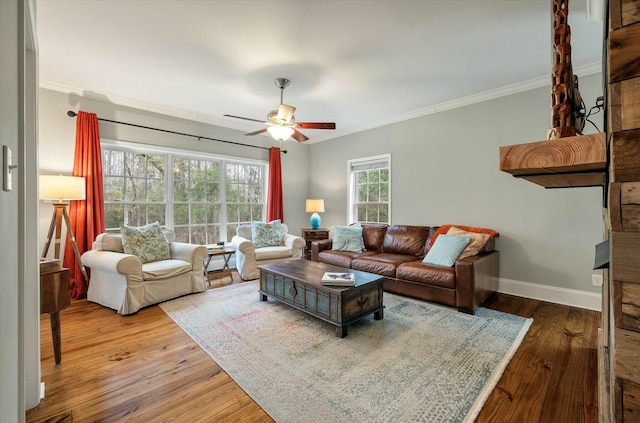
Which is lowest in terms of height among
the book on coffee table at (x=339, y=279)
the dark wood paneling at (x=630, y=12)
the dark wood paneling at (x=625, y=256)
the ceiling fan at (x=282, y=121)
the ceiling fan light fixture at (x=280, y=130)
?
the book on coffee table at (x=339, y=279)

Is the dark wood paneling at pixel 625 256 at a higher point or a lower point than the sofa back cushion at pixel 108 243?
higher

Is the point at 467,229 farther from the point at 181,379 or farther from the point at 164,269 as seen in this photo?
the point at 164,269

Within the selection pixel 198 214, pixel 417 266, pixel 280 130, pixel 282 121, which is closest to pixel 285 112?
pixel 282 121

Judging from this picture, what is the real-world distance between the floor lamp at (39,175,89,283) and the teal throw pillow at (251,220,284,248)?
86.8 inches

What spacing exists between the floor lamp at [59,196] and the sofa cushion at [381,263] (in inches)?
134

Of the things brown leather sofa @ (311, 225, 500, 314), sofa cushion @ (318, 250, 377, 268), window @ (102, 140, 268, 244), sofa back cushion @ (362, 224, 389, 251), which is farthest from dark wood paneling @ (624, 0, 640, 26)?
window @ (102, 140, 268, 244)

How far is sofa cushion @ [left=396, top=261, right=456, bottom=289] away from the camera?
3.06 metres

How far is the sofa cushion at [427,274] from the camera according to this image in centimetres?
306

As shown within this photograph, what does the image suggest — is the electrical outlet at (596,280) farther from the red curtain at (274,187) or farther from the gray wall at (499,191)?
the red curtain at (274,187)

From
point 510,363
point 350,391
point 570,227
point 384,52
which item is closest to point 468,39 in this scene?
point 384,52

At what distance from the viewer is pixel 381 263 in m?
3.66

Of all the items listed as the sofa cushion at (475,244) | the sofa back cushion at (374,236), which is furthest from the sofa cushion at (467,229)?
the sofa back cushion at (374,236)

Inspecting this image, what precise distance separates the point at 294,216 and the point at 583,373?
485 centimetres

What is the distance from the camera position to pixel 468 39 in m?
2.55
